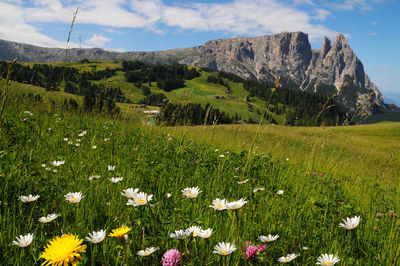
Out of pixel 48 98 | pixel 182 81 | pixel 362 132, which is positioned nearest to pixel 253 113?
pixel 182 81

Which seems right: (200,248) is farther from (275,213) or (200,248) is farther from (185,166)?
(185,166)

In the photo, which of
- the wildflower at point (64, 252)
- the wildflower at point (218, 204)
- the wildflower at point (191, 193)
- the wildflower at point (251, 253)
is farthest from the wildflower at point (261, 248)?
the wildflower at point (64, 252)

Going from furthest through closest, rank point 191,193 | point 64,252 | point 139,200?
point 191,193 → point 139,200 → point 64,252

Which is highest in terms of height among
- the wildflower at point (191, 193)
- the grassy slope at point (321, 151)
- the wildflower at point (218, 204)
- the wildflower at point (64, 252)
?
the wildflower at point (218, 204)

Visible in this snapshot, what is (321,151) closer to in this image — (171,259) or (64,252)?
(171,259)

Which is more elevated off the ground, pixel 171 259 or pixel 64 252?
pixel 64 252

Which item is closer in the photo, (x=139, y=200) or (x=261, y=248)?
(x=139, y=200)

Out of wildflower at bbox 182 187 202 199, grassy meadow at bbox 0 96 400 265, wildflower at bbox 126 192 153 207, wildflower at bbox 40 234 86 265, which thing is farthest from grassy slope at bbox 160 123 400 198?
wildflower at bbox 40 234 86 265

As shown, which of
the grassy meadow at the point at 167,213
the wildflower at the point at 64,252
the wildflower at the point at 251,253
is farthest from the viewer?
the grassy meadow at the point at 167,213

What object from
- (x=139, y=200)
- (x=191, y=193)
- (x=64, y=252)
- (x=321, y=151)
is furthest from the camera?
(x=321, y=151)

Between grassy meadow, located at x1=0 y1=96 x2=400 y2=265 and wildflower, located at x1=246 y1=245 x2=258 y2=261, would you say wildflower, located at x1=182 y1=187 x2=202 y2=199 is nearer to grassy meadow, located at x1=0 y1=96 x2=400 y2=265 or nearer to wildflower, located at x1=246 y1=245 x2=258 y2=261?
grassy meadow, located at x1=0 y1=96 x2=400 y2=265

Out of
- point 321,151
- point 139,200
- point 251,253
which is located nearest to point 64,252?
point 139,200

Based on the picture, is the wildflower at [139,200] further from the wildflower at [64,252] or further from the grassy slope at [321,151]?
the grassy slope at [321,151]

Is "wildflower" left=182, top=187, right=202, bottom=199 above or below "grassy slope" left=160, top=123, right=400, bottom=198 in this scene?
above
